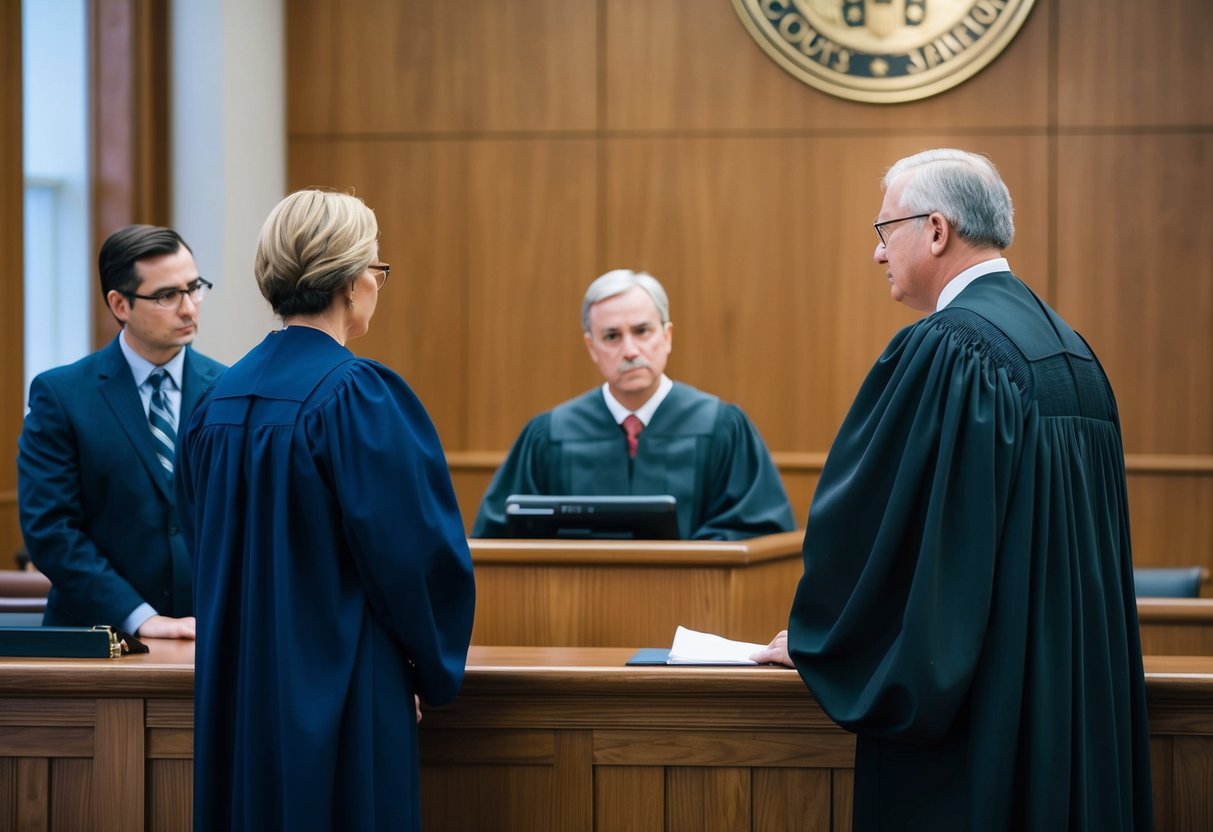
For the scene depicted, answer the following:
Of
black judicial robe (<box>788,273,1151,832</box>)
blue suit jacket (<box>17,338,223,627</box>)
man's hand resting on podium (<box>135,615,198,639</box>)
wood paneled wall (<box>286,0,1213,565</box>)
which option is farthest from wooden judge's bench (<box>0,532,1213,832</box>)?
wood paneled wall (<box>286,0,1213,565</box>)

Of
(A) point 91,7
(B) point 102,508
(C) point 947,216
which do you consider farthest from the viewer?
(A) point 91,7

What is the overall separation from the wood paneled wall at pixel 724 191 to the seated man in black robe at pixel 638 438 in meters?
1.90

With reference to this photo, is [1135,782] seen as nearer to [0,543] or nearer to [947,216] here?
[947,216]

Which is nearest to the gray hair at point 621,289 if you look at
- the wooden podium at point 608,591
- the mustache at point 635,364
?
the mustache at point 635,364

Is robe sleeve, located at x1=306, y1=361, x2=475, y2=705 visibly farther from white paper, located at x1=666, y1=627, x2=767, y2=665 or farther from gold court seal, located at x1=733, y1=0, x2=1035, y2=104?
gold court seal, located at x1=733, y1=0, x2=1035, y2=104

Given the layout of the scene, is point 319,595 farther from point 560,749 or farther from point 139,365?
point 139,365

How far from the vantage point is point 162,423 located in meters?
3.08

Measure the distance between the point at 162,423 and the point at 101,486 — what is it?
218 millimetres

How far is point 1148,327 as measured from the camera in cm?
586

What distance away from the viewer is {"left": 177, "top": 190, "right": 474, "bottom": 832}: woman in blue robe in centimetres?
200

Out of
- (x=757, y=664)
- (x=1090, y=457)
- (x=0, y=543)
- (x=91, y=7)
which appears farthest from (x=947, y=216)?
(x=91, y=7)

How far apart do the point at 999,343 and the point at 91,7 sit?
4.89 m

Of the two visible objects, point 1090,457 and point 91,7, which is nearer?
point 1090,457

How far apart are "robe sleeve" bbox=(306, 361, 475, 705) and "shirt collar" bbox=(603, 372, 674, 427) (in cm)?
211
